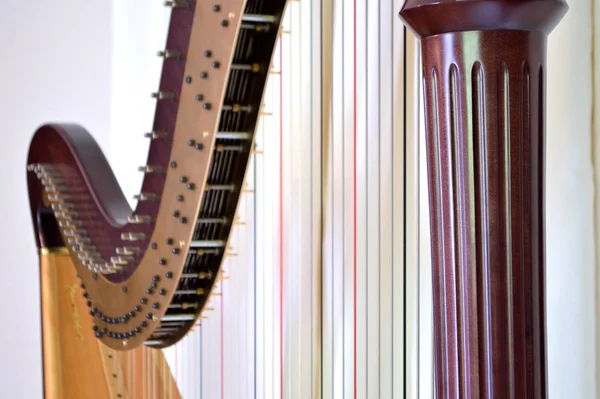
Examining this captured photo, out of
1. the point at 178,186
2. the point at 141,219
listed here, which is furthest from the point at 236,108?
the point at 141,219

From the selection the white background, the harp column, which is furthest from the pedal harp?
the white background

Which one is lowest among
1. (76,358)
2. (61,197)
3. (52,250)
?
(76,358)

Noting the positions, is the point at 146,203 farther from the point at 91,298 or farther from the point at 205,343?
the point at 205,343

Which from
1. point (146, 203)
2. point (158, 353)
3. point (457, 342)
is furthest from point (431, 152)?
point (158, 353)

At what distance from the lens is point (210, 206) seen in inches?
36.3

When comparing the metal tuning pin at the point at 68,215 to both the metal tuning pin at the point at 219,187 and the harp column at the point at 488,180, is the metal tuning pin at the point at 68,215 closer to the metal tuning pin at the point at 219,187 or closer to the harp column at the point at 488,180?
the metal tuning pin at the point at 219,187

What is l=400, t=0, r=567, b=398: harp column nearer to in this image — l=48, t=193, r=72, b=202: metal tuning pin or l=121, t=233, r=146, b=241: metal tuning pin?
l=121, t=233, r=146, b=241: metal tuning pin

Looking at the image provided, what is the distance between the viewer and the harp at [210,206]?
0.39 m

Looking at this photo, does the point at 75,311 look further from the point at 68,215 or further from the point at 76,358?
the point at 68,215

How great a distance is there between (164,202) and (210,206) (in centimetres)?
6

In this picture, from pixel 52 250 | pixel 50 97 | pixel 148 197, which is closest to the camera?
pixel 148 197

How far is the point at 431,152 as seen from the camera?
16.0 inches

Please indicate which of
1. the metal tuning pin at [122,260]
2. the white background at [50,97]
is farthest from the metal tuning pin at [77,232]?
the white background at [50,97]

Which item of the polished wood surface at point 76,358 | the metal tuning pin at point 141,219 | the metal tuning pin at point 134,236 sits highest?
the metal tuning pin at point 141,219
